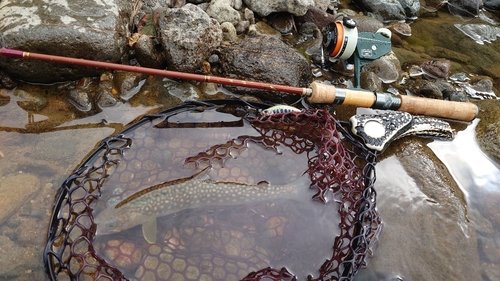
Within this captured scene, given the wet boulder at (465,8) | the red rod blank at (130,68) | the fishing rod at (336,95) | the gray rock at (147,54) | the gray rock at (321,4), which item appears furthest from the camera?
the wet boulder at (465,8)

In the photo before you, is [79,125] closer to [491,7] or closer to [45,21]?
[45,21]

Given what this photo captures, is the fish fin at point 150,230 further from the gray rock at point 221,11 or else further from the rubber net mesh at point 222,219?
the gray rock at point 221,11

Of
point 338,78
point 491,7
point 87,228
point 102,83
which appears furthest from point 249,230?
point 491,7

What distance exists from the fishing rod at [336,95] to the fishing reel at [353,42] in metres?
0.55

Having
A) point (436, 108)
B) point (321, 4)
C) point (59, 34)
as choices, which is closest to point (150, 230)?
point (59, 34)

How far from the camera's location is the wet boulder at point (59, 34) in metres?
3.68

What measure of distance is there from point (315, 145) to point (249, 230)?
1148mm

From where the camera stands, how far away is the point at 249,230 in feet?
10.7

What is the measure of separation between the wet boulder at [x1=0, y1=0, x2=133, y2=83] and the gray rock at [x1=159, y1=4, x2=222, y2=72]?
53 cm

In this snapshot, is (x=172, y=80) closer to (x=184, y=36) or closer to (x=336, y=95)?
(x=184, y=36)

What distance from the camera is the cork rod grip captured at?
13.5 feet

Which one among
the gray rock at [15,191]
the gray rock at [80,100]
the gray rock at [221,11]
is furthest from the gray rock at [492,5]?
the gray rock at [15,191]

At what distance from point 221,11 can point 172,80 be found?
4.49 feet

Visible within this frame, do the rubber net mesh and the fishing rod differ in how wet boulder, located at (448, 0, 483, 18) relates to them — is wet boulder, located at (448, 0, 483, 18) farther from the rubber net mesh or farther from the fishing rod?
the rubber net mesh
